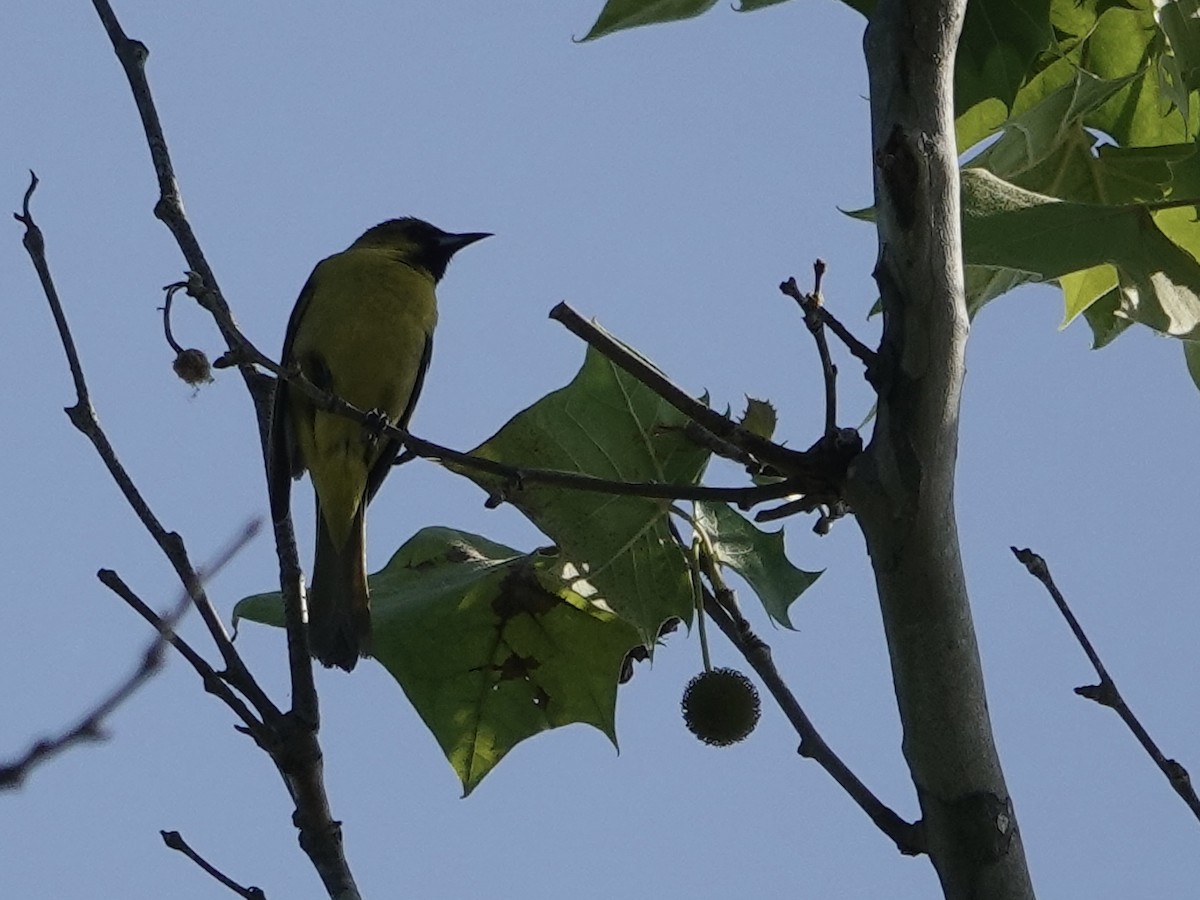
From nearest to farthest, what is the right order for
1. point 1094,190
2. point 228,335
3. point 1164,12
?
point 1164,12 < point 228,335 < point 1094,190

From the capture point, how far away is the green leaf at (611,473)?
239 cm

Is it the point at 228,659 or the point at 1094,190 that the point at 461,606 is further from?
the point at 1094,190

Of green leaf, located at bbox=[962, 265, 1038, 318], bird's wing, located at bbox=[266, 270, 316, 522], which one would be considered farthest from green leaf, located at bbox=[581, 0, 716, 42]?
bird's wing, located at bbox=[266, 270, 316, 522]

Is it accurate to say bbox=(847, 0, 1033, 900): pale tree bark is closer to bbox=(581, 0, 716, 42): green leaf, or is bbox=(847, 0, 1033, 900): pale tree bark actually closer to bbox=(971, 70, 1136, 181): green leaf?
bbox=(971, 70, 1136, 181): green leaf

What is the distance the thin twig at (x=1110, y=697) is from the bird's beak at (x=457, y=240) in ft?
14.5

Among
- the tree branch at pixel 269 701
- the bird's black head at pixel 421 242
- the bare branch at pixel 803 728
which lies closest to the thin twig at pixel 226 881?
the tree branch at pixel 269 701

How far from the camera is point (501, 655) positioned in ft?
8.57

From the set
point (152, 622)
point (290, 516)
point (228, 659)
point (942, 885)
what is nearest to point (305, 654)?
point (228, 659)

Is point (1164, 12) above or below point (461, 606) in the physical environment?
above

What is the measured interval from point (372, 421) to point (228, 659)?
452 mm

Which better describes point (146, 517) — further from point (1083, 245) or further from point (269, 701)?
point (1083, 245)

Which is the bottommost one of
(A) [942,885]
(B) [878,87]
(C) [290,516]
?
(A) [942,885]

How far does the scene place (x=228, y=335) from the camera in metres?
2.30

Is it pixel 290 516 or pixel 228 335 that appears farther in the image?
pixel 290 516
